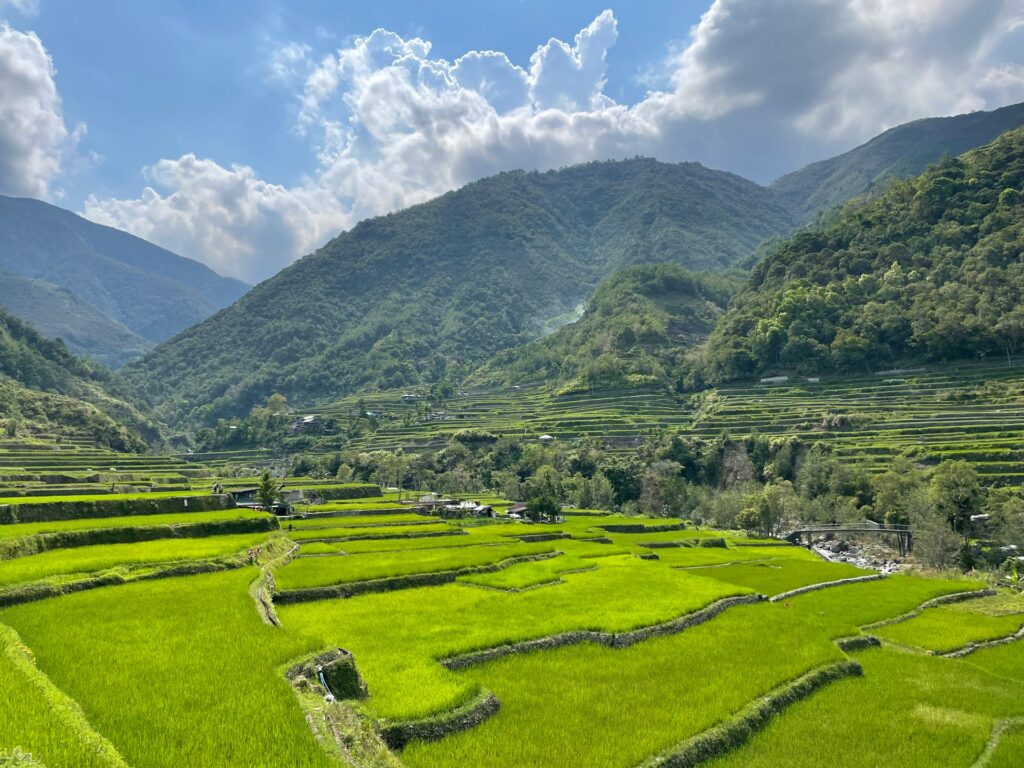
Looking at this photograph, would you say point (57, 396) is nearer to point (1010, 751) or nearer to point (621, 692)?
point (621, 692)

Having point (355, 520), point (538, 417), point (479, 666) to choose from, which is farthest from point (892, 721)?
point (538, 417)

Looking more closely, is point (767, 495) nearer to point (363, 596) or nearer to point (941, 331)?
point (941, 331)

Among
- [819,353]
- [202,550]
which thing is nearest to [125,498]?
[202,550]

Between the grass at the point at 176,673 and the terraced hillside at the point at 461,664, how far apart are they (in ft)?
0.17

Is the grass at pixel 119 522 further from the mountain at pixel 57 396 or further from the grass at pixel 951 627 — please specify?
the mountain at pixel 57 396

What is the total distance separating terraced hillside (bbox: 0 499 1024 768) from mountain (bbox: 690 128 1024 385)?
83.6 metres

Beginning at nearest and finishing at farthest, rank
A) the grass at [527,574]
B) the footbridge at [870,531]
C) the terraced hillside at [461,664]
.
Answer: the terraced hillside at [461,664]
the grass at [527,574]
the footbridge at [870,531]

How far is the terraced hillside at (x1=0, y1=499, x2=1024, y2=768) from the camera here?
31.5 feet

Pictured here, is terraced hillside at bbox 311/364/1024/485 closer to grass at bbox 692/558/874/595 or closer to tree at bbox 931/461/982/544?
tree at bbox 931/461/982/544

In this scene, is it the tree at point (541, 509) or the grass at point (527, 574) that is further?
the tree at point (541, 509)

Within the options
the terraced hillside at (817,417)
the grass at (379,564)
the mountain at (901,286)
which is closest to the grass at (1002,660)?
the grass at (379,564)

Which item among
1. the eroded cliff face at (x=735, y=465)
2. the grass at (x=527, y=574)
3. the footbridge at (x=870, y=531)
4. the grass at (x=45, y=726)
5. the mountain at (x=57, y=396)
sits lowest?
the footbridge at (x=870, y=531)

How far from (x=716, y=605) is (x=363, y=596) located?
12.9m

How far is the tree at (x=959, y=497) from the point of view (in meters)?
55.2
